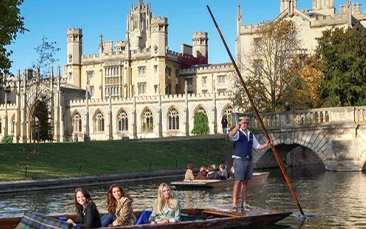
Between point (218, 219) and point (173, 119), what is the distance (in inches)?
2137

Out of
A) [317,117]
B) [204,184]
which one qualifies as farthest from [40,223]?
[317,117]

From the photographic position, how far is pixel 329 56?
40031 mm

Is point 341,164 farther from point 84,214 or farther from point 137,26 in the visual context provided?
point 137,26

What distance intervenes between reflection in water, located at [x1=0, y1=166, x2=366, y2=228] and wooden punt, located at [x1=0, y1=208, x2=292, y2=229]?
0.81 m

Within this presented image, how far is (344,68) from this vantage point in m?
39.9

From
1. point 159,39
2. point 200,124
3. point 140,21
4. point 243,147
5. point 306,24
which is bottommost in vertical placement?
point 243,147

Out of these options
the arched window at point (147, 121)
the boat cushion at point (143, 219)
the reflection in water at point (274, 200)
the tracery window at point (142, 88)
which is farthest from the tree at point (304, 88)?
the tracery window at point (142, 88)

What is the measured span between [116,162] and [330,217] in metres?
17.8

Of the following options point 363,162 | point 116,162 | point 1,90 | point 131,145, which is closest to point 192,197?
point 116,162

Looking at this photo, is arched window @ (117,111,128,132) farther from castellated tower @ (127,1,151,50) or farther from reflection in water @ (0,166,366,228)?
reflection in water @ (0,166,366,228)

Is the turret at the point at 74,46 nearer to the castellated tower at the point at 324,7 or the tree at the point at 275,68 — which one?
the castellated tower at the point at 324,7

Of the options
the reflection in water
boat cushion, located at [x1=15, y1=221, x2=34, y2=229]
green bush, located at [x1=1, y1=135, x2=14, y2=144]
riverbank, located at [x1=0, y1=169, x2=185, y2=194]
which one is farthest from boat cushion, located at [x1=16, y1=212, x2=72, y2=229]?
green bush, located at [x1=1, y1=135, x2=14, y2=144]

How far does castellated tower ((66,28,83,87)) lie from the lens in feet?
270

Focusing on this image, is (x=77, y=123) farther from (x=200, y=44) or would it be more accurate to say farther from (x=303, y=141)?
(x=303, y=141)
